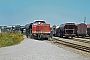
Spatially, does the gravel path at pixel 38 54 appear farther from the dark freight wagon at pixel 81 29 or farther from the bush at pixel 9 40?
the dark freight wagon at pixel 81 29

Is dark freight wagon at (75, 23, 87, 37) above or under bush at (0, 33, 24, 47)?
above

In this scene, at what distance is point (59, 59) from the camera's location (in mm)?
14602

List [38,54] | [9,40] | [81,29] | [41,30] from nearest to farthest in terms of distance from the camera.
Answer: [38,54] → [9,40] → [41,30] → [81,29]

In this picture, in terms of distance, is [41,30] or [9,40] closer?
[9,40]

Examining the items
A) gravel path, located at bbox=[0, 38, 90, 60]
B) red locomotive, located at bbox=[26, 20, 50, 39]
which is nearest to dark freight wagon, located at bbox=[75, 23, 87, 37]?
red locomotive, located at bbox=[26, 20, 50, 39]

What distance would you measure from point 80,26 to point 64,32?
7.42 meters

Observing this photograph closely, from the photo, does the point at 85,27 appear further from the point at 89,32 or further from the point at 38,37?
the point at 38,37

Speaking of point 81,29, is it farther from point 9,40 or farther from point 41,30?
point 9,40

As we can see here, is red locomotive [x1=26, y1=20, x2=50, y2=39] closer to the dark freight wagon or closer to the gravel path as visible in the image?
the dark freight wagon

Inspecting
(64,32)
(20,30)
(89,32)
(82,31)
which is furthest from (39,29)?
(20,30)

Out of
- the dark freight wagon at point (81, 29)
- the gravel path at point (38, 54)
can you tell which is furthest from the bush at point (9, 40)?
the dark freight wagon at point (81, 29)

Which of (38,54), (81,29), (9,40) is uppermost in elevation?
(81,29)

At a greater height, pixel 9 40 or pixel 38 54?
pixel 9 40

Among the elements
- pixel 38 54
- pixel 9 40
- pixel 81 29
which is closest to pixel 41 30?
pixel 9 40
